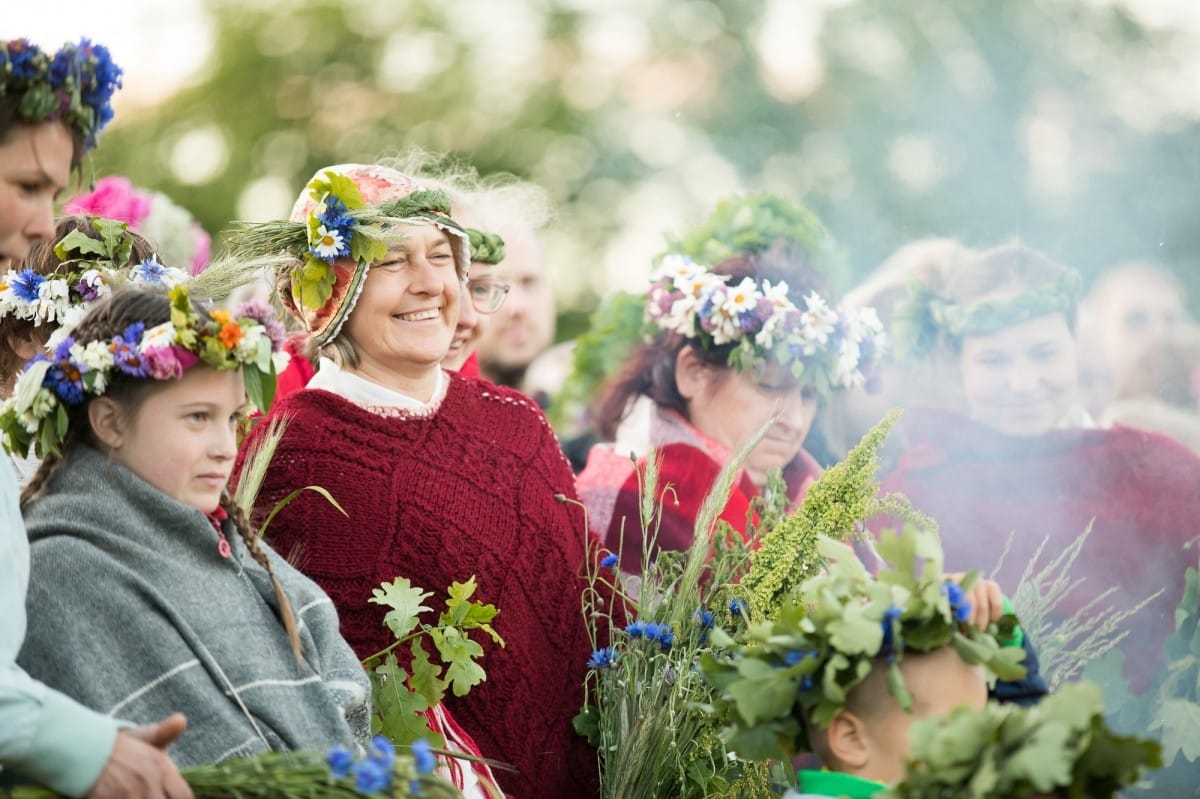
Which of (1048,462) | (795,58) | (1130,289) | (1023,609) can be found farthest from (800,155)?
(1023,609)

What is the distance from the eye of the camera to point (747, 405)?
18.1 feet

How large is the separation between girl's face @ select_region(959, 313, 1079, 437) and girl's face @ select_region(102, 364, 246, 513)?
3.26 m

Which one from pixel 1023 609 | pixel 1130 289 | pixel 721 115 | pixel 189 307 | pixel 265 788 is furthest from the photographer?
pixel 721 115

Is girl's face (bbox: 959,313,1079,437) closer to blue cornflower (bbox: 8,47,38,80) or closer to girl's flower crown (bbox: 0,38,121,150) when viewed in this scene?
girl's flower crown (bbox: 0,38,121,150)

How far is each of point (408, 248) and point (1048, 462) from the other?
258 cm

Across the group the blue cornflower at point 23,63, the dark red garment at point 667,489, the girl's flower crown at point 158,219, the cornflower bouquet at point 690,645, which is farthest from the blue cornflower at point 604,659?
the girl's flower crown at point 158,219

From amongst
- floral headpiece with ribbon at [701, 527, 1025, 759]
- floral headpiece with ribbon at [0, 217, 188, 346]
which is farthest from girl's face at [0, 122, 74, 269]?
floral headpiece with ribbon at [701, 527, 1025, 759]

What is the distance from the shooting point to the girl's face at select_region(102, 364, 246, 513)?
3.19 metres

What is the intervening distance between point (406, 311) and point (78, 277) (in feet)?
2.51

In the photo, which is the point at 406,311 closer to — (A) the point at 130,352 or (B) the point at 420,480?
(B) the point at 420,480

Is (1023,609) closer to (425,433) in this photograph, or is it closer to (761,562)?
(761,562)

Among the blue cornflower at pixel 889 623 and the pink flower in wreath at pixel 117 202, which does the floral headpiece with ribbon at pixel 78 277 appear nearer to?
the blue cornflower at pixel 889 623

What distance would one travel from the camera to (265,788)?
2768 millimetres

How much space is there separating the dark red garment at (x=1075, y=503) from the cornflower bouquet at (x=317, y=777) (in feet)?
10.1
